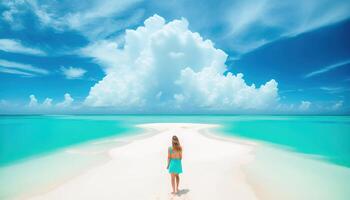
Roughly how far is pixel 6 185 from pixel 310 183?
43.5ft

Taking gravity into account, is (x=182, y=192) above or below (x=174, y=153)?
below

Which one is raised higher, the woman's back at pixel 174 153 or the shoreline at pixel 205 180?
the woman's back at pixel 174 153

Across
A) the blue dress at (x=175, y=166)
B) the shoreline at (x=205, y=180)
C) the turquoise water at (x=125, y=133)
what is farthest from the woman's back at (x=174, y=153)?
the turquoise water at (x=125, y=133)

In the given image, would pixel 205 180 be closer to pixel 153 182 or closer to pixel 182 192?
pixel 182 192

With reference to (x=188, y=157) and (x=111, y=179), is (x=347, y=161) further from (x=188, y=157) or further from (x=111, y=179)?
(x=111, y=179)

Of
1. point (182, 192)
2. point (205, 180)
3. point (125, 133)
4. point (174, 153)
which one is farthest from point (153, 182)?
point (125, 133)

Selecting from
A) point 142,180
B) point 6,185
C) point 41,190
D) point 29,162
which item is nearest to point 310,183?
point 142,180

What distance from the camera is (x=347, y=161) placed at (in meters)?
15.9

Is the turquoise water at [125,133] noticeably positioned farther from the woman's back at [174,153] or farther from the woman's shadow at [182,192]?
Answer: the woman's back at [174,153]

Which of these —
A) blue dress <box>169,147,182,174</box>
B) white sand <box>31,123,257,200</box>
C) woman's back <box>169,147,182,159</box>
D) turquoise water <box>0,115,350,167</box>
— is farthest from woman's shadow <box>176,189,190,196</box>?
turquoise water <box>0,115,350,167</box>

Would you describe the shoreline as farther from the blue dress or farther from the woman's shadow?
the blue dress

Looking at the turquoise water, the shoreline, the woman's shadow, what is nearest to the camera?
the woman's shadow

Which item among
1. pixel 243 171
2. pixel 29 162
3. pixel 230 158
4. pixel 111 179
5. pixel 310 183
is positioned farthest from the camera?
pixel 29 162

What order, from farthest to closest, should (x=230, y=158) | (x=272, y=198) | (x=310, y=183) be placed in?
(x=230, y=158) < (x=310, y=183) < (x=272, y=198)
